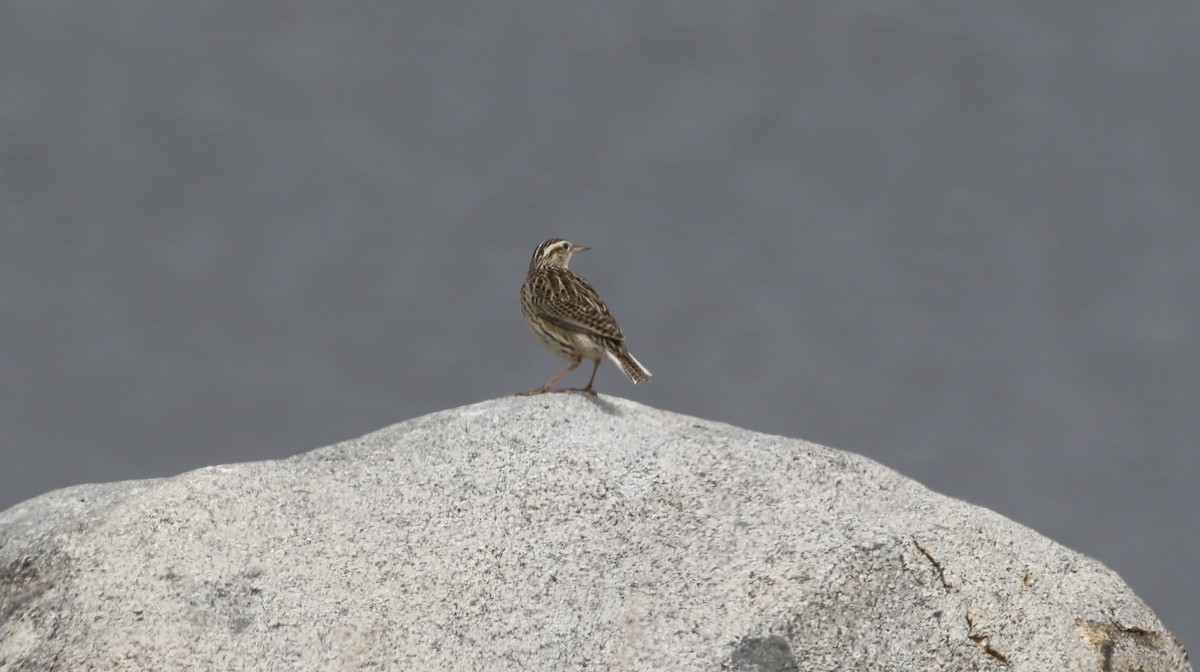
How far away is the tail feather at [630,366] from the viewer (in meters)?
11.0

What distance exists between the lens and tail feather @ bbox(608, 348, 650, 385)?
1098 centimetres

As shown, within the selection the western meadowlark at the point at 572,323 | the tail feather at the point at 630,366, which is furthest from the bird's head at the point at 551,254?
the tail feather at the point at 630,366

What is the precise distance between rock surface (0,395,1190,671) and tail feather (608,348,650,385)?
187 centimetres

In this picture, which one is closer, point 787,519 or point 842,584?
point 842,584

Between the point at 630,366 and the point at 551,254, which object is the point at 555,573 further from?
the point at 551,254

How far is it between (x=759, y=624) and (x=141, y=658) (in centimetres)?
311

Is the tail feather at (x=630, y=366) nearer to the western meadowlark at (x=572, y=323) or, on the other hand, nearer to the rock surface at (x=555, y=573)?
the western meadowlark at (x=572, y=323)

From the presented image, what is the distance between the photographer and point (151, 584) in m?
8.03

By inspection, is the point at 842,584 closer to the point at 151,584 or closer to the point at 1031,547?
the point at 1031,547

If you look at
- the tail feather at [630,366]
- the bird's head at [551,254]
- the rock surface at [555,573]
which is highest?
the bird's head at [551,254]

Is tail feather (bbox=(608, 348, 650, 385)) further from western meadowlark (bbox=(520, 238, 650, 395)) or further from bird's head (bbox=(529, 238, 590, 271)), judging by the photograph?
bird's head (bbox=(529, 238, 590, 271))

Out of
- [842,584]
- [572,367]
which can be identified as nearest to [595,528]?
[842,584]

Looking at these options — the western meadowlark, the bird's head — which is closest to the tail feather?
the western meadowlark

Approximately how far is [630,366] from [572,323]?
Answer: 546 millimetres
